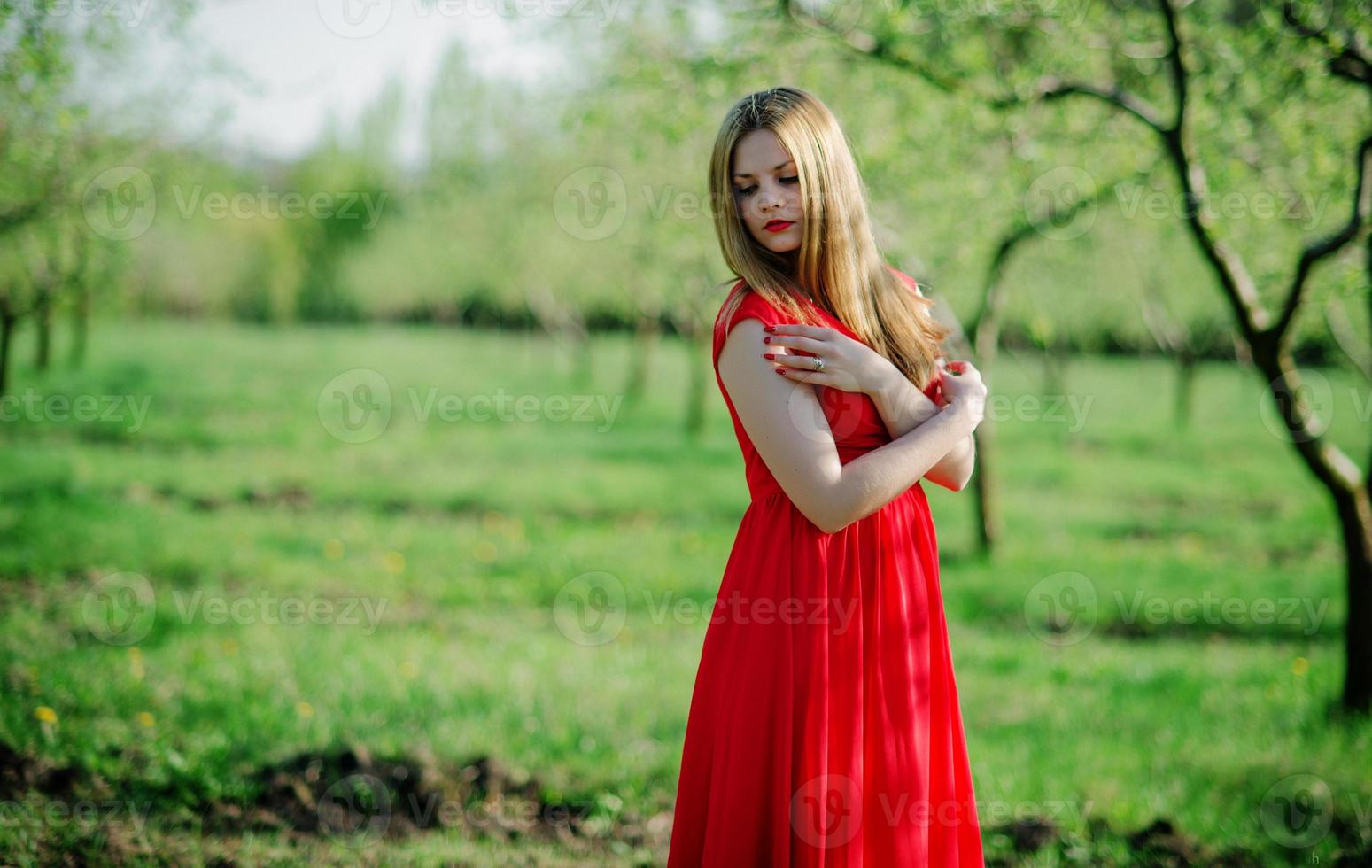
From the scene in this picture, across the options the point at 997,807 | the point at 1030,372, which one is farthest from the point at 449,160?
the point at 997,807

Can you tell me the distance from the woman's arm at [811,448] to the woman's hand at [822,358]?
3 centimetres

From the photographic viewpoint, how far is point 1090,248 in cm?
1405

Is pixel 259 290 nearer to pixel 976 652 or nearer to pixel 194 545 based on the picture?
pixel 194 545

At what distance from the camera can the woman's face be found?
2250 mm
